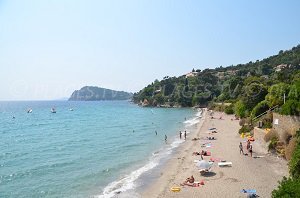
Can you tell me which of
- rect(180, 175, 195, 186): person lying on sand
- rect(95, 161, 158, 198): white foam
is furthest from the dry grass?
rect(95, 161, 158, 198): white foam

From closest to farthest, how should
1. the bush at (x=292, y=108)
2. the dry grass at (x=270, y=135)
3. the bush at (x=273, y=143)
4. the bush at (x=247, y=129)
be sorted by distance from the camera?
the bush at (x=292, y=108) → the bush at (x=273, y=143) → the dry grass at (x=270, y=135) → the bush at (x=247, y=129)

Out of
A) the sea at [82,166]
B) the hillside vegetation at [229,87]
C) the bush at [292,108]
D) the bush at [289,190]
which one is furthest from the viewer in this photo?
the hillside vegetation at [229,87]

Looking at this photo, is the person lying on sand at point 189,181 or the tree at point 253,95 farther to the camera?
the tree at point 253,95

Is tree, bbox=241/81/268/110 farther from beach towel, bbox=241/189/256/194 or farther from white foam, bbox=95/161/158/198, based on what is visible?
beach towel, bbox=241/189/256/194

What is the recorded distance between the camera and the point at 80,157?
3659 centimetres

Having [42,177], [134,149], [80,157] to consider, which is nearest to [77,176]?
[42,177]

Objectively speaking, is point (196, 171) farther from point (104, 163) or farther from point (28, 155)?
point (28, 155)

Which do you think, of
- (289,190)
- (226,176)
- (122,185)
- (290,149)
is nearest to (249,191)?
(226,176)

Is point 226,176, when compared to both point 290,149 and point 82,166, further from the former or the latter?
point 82,166

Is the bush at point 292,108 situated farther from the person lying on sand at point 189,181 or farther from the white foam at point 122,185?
the white foam at point 122,185

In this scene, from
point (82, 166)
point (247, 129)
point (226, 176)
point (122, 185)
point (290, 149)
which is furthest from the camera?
point (247, 129)

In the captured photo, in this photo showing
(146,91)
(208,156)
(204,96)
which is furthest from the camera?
(146,91)

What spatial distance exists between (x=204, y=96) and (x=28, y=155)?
98.9 meters

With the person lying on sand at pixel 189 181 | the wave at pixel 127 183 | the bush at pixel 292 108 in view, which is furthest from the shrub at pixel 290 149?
the wave at pixel 127 183
